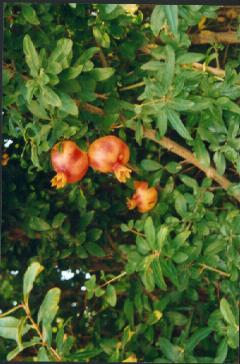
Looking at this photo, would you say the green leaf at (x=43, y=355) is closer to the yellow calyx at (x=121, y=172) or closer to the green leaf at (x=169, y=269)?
the green leaf at (x=169, y=269)

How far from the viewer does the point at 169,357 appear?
151 cm

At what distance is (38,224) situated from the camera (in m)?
1.75

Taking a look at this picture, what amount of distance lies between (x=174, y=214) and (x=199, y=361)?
447 millimetres

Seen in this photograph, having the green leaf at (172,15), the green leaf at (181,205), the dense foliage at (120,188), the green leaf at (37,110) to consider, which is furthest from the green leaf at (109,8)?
the green leaf at (181,205)

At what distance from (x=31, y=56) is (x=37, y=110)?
11 cm

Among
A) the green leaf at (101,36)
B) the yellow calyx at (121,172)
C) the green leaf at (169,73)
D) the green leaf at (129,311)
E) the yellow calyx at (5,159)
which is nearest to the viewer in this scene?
the green leaf at (169,73)

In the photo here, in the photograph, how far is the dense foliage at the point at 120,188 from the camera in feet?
4.36

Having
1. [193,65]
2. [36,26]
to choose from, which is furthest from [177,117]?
[36,26]

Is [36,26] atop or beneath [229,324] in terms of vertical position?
atop

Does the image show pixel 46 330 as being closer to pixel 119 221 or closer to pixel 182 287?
pixel 182 287

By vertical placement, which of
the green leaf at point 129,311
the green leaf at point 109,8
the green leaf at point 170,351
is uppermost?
the green leaf at point 109,8

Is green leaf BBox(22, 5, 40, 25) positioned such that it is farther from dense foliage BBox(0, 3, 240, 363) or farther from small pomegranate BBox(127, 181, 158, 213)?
small pomegranate BBox(127, 181, 158, 213)

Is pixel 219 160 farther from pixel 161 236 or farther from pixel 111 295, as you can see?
pixel 111 295

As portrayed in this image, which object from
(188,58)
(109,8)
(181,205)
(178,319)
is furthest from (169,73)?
(178,319)
